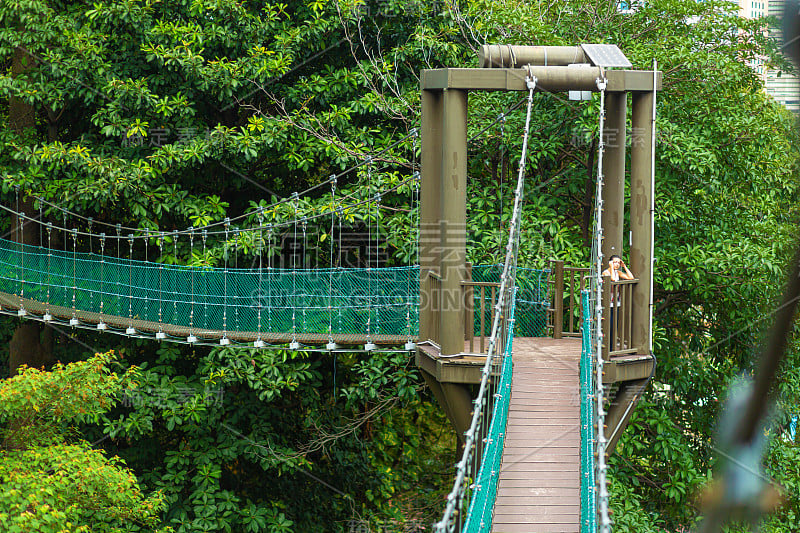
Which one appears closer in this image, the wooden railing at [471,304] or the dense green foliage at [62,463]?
the wooden railing at [471,304]

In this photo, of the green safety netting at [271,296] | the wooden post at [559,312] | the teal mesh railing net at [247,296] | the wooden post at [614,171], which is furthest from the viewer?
the teal mesh railing net at [247,296]

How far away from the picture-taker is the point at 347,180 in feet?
31.4

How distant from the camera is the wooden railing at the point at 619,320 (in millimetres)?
5168

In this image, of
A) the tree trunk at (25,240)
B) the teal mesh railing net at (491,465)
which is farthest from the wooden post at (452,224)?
the tree trunk at (25,240)

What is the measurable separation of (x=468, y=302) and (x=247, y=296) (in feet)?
9.52

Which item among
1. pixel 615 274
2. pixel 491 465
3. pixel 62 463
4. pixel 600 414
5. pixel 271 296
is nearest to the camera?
pixel 600 414

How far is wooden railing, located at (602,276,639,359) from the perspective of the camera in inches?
203

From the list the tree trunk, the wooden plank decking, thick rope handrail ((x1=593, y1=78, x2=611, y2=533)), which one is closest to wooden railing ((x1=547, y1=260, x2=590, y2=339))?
the wooden plank decking

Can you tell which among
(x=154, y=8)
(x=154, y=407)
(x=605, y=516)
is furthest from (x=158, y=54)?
(x=605, y=516)

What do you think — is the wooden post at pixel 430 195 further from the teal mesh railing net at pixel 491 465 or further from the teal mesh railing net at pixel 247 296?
the teal mesh railing net at pixel 247 296

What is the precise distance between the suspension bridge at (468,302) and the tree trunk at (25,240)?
1.04 meters

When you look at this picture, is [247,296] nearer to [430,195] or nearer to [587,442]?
[430,195]

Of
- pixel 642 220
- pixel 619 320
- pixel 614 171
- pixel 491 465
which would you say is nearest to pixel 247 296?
pixel 614 171

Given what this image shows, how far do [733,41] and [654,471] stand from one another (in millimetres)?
3788
